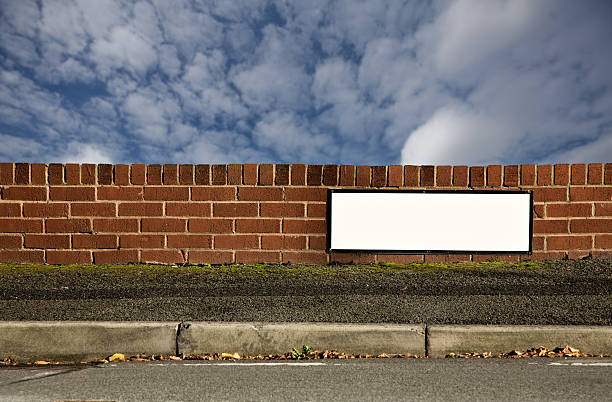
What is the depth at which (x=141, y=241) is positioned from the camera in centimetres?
532

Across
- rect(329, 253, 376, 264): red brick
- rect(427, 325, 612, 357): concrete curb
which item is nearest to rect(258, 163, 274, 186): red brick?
rect(329, 253, 376, 264): red brick

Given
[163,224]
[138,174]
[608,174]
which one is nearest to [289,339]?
[163,224]

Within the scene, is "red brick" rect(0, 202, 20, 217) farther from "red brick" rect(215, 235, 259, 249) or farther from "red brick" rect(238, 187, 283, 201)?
"red brick" rect(238, 187, 283, 201)

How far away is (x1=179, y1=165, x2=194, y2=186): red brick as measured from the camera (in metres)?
5.35

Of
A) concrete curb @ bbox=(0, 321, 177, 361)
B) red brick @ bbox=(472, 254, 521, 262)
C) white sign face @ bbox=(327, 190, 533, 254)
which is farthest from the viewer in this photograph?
red brick @ bbox=(472, 254, 521, 262)

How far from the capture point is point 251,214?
210 inches

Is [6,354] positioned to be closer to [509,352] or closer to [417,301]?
[417,301]

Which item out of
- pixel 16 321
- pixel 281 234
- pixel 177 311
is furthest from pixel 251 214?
pixel 16 321

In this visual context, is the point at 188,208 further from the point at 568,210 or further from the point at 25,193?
the point at 568,210

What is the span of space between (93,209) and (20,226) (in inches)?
40.0

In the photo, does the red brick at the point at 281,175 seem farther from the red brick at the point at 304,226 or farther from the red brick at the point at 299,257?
the red brick at the point at 299,257

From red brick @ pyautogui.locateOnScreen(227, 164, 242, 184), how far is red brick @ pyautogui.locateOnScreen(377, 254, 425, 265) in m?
2.22

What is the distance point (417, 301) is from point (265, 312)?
5.10 feet

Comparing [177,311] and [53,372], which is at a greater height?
[177,311]
